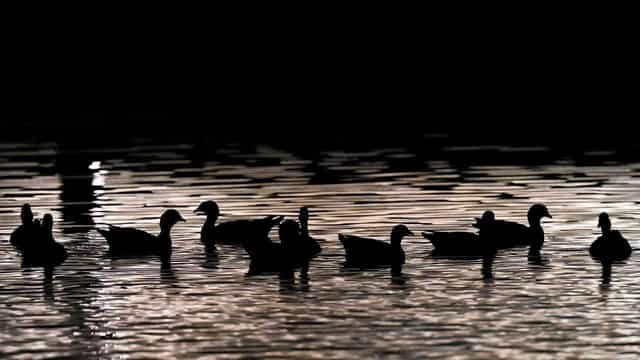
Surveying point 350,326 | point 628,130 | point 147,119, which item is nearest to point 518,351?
point 350,326

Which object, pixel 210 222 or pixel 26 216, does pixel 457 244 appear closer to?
pixel 210 222

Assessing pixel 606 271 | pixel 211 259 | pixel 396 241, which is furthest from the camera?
pixel 211 259

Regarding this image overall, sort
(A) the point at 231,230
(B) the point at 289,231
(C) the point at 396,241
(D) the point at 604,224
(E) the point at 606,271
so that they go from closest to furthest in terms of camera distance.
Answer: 1. (E) the point at 606,271
2. (C) the point at 396,241
3. (B) the point at 289,231
4. (D) the point at 604,224
5. (A) the point at 231,230

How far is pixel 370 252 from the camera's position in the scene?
29.8 meters

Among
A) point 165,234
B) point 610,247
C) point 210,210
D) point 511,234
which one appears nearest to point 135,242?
point 165,234

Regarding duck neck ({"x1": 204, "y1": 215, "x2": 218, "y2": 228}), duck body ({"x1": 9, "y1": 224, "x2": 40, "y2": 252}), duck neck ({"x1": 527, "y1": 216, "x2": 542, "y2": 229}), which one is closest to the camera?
duck body ({"x1": 9, "y1": 224, "x2": 40, "y2": 252})

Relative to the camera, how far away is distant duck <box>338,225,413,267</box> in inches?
1169

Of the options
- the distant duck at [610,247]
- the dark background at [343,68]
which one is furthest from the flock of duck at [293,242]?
the dark background at [343,68]

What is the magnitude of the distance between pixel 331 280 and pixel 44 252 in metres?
4.67

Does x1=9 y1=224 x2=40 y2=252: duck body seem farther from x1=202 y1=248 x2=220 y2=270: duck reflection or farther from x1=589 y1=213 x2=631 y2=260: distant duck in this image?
x1=589 y1=213 x2=631 y2=260: distant duck

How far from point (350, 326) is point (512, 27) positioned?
63619 mm

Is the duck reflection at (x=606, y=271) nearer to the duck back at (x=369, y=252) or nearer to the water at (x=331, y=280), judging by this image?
the water at (x=331, y=280)

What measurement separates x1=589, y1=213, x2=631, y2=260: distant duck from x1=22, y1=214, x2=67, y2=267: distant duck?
308 inches

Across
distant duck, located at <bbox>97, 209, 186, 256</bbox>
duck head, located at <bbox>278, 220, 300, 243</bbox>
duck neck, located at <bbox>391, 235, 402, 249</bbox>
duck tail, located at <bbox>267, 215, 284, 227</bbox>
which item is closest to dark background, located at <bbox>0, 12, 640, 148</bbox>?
duck tail, located at <bbox>267, 215, 284, 227</bbox>
